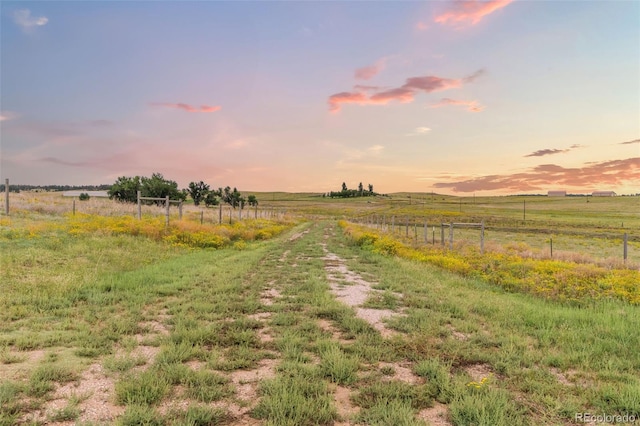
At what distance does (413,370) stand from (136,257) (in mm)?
11275

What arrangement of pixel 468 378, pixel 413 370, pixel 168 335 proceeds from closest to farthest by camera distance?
pixel 468 378 < pixel 413 370 < pixel 168 335

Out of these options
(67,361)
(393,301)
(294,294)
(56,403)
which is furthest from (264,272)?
(56,403)

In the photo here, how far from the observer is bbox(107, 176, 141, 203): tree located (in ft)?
189

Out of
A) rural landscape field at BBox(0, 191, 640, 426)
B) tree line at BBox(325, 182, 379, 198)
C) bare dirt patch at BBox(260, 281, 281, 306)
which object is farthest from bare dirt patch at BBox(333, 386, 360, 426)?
tree line at BBox(325, 182, 379, 198)

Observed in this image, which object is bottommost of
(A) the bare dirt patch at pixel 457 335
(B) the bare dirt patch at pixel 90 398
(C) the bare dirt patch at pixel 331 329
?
(A) the bare dirt patch at pixel 457 335

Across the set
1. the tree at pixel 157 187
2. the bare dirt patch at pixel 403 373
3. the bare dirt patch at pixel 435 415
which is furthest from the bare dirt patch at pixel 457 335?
the tree at pixel 157 187

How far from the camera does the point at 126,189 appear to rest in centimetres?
5744

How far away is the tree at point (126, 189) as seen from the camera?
57.6 meters

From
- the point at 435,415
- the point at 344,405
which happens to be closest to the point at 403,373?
the point at 435,415

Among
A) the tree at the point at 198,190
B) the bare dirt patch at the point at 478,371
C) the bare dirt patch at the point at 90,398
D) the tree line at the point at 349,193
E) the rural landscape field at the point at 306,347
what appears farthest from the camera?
the tree line at the point at 349,193

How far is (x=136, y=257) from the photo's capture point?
12.5 metres

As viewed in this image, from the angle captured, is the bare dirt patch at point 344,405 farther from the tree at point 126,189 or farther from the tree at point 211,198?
the tree at point 211,198

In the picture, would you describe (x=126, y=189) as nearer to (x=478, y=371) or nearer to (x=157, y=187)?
(x=157, y=187)

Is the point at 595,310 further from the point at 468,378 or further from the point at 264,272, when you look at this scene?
the point at 264,272
